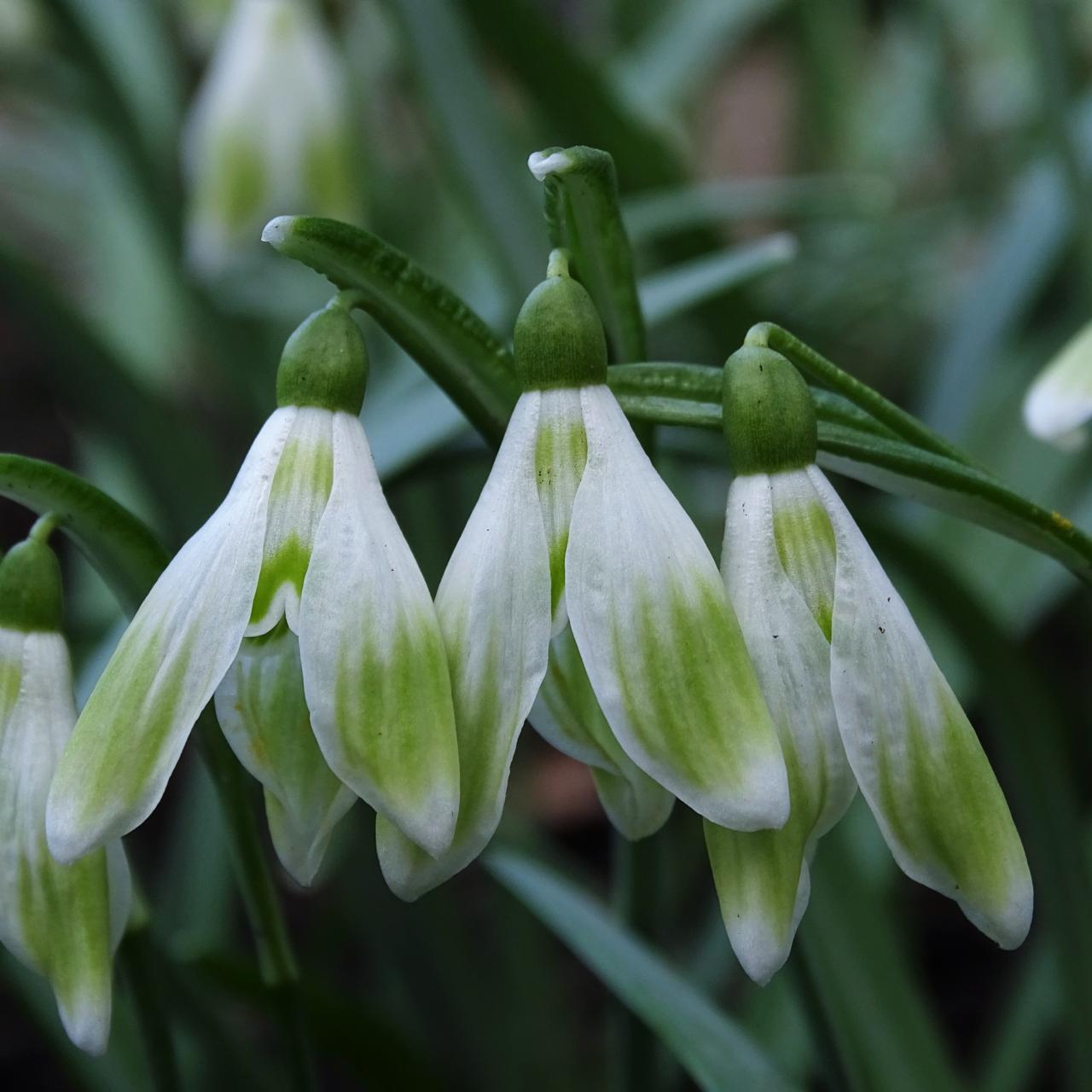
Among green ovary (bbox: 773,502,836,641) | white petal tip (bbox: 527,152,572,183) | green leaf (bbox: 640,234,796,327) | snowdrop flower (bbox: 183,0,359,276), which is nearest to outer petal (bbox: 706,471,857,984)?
green ovary (bbox: 773,502,836,641)

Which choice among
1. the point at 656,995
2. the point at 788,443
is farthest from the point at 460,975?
the point at 788,443

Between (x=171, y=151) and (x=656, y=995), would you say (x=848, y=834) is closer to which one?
(x=656, y=995)

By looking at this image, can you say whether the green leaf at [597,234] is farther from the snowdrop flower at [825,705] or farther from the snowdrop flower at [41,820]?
the snowdrop flower at [41,820]

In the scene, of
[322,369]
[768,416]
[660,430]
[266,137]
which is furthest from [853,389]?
[266,137]

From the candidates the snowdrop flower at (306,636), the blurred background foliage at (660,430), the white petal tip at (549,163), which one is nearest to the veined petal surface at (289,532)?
the snowdrop flower at (306,636)

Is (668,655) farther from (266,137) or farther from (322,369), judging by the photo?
(266,137)

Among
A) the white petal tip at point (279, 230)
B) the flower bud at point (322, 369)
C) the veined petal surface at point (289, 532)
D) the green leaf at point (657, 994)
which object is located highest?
the white petal tip at point (279, 230)
